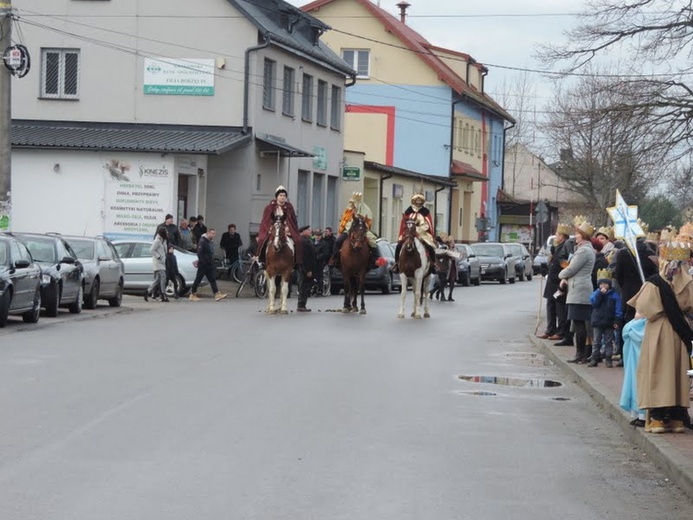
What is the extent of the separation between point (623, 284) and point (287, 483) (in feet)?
27.2

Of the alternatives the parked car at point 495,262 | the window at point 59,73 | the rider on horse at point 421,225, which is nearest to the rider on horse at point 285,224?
the rider on horse at point 421,225

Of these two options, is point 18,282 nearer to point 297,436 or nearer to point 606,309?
point 606,309

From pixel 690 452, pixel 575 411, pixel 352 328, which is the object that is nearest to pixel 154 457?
pixel 690 452

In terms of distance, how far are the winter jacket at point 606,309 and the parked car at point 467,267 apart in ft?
99.2

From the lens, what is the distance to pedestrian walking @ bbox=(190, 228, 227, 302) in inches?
1243

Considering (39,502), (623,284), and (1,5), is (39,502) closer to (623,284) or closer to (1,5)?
(623,284)

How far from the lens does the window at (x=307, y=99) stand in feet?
157

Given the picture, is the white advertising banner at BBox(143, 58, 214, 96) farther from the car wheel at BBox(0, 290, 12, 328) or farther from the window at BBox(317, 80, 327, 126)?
the car wheel at BBox(0, 290, 12, 328)

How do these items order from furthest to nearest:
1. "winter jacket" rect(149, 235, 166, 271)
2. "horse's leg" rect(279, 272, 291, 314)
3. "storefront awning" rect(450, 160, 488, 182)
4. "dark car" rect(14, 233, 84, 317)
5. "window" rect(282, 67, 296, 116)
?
"storefront awning" rect(450, 160, 488, 182) < "window" rect(282, 67, 296, 116) < "winter jacket" rect(149, 235, 166, 271) < "horse's leg" rect(279, 272, 291, 314) < "dark car" rect(14, 233, 84, 317)

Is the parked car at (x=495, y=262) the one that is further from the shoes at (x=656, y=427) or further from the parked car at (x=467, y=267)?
the shoes at (x=656, y=427)

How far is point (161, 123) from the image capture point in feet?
136

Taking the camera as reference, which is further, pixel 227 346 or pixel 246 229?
pixel 246 229

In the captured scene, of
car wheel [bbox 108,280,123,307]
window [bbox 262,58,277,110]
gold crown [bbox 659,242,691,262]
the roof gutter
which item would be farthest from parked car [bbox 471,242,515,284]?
gold crown [bbox 659,242,691,262]

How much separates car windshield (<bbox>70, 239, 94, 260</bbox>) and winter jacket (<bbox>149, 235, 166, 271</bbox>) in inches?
111
